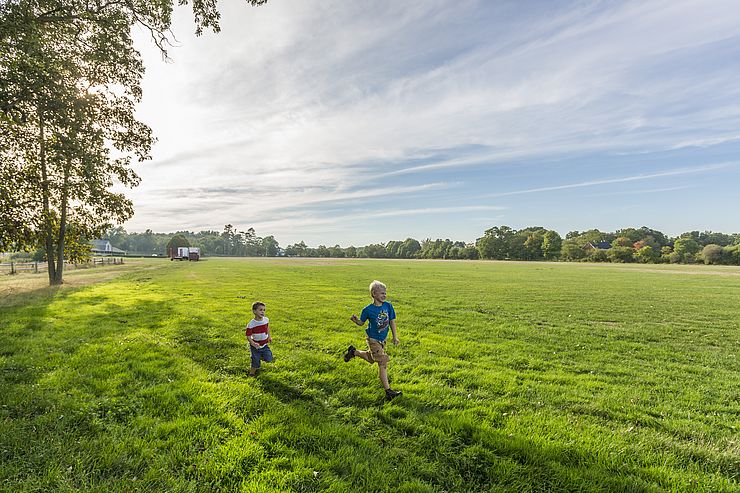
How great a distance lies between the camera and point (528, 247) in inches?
4515

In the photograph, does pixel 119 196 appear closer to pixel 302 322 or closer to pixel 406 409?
pixel 302 322

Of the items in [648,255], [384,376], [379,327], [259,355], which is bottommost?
[384,376]

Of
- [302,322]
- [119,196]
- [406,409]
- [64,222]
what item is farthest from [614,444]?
[64,222]

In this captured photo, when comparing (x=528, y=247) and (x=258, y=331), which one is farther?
(x=528, y=247)

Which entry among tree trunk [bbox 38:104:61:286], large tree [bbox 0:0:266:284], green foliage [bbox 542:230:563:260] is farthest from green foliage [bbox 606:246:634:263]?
tree trunk [bbox 38:104:61:286]

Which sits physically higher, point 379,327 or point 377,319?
point 377,319

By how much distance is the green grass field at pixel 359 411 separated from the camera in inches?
162

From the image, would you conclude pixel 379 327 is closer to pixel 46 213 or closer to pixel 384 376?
pixel 384 376

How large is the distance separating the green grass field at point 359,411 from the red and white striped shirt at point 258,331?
0.81 m

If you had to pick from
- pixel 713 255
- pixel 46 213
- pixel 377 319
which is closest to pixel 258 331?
pixel 377 319

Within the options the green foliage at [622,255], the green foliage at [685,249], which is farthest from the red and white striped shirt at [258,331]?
the green foliage at [685,249]

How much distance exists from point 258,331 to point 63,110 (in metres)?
12.7

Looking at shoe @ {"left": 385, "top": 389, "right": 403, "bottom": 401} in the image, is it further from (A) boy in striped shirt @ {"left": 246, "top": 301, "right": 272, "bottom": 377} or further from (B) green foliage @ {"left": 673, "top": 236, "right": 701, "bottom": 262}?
(B) green foliage @ {"left": 673, "top": 236, "right": 701, "bottom": 262}

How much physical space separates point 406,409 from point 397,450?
1.22 meters
